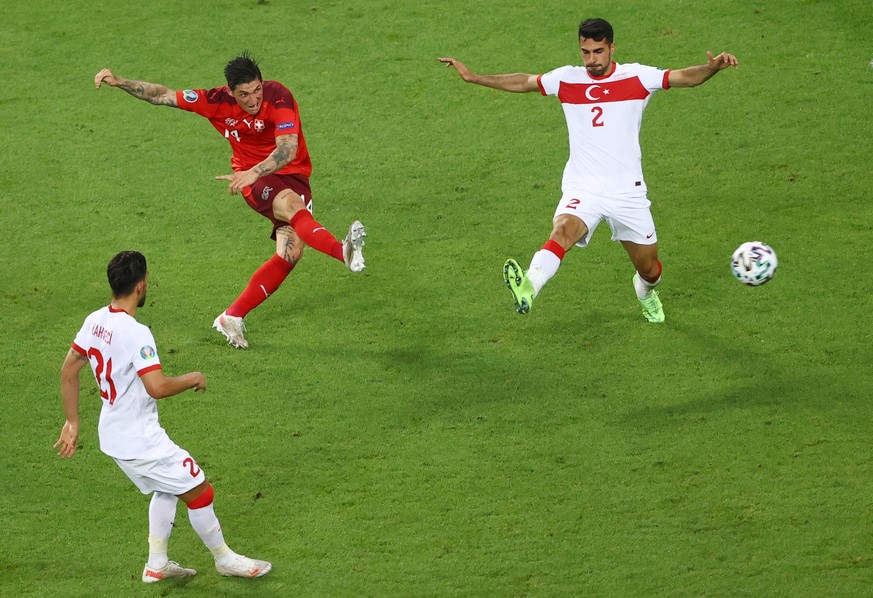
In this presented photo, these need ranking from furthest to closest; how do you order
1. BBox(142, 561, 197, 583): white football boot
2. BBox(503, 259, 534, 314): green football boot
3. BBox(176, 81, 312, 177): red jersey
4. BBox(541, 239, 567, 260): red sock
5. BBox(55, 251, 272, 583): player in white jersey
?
BBox(176, 81, 312, 177): red jersey → BBox(541, 239, 567, 260): red sock → BBox(503, 259, 534, 314): green football boot → BBox(142, 561, 197, 583): white football boot → BBox(55, 251, 272, 583): player in white jersey

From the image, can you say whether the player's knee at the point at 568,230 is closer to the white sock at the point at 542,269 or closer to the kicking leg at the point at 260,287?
the white sock at the point at 542,269

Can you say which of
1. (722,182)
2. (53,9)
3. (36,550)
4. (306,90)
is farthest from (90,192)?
(722,182)

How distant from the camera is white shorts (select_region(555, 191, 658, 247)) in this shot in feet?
24.3

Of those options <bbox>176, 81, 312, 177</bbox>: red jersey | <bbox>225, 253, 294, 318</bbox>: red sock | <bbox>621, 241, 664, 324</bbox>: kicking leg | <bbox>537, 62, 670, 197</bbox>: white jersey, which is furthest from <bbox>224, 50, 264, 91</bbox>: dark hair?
<bbox>621, 241, 664, 324</bbox>: kicking leg

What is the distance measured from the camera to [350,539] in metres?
6.21

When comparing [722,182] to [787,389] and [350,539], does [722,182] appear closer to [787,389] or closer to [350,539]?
[787,389]

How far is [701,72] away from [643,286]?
58.5 inches

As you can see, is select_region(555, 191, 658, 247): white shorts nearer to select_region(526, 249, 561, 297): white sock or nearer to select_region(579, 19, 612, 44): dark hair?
select_region(526, 249, 561, 297): white sock

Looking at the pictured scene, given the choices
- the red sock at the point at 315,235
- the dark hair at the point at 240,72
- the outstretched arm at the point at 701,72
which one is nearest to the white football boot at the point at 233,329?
the red sock at the point at 315,235

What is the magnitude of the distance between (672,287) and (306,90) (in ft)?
14.1

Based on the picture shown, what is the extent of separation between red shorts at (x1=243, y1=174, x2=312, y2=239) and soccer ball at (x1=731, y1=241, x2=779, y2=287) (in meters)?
2.90

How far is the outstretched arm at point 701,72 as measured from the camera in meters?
7.08

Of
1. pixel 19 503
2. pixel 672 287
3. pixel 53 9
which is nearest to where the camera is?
pixel 19 503

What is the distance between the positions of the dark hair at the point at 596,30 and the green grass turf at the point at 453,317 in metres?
1.95
